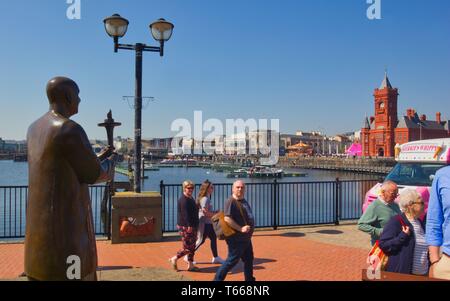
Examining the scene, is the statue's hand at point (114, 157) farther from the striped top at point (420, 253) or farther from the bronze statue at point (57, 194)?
the striped top at point (420, 253)

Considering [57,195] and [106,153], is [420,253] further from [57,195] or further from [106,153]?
[57,195]

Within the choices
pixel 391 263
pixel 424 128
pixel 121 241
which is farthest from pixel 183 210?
pixel 424 128

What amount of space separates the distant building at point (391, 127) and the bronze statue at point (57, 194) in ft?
341

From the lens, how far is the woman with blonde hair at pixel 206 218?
7531 millimetres

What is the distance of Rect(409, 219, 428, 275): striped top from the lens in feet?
13.9

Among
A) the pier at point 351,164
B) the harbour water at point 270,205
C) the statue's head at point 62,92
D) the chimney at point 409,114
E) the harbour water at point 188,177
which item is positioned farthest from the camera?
the chimney at point 409,114

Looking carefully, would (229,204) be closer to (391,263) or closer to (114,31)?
(391,263)

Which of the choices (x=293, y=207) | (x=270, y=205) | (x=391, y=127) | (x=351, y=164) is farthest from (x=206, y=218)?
(x=391, y=127)

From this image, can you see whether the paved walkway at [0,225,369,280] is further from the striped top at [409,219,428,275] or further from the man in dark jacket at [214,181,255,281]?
the striped top at [409,219,428,275]

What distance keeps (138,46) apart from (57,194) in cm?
721

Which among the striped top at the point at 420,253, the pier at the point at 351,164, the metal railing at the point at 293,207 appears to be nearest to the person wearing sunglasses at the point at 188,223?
the metal railing at the point at 293,207

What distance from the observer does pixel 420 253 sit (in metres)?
4.28

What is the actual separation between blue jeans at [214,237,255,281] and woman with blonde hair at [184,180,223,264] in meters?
1.96
